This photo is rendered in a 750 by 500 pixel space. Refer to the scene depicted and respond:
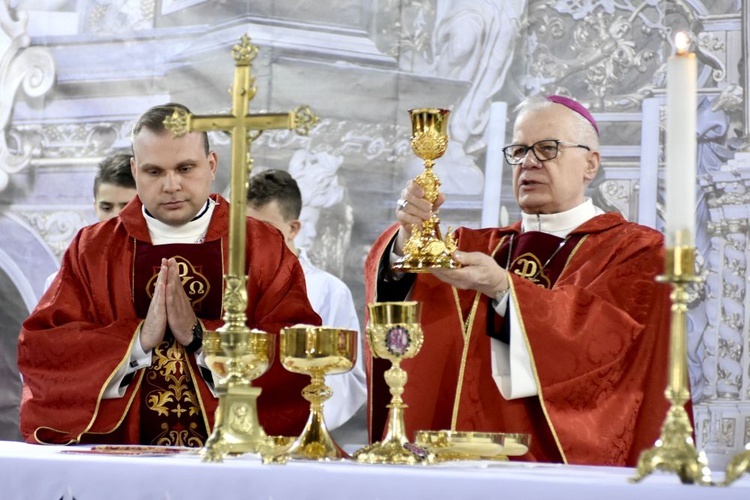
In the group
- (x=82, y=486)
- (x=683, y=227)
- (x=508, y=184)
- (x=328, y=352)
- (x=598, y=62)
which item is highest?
(x=598, y=62)

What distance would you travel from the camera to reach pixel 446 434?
131 inches

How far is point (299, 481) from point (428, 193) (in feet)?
4.77

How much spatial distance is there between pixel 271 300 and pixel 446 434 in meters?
1.08

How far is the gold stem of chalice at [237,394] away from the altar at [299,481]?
0.16ft

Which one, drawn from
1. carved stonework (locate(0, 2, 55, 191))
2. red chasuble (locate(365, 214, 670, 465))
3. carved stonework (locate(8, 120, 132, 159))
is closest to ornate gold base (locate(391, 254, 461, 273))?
red chasuble (locate(365, 214, 670, 465))

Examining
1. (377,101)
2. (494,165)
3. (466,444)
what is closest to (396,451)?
(466,444)

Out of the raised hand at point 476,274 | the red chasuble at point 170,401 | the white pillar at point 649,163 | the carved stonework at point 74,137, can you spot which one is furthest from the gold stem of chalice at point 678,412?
the carved stonework at point 74,137

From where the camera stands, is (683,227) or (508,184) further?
(508,184)

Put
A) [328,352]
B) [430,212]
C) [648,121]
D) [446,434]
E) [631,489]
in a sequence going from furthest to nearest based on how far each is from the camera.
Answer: [648,121], [430,212], [446,434], [328,352], [631,489]

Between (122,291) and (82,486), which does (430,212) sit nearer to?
(122,291)

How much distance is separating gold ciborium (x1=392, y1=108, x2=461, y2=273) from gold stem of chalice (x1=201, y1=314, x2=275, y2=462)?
2.63ft

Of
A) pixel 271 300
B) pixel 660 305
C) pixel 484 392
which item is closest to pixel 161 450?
pixel 271 300

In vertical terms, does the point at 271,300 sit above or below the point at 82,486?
above

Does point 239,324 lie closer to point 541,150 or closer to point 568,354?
point 568,354
